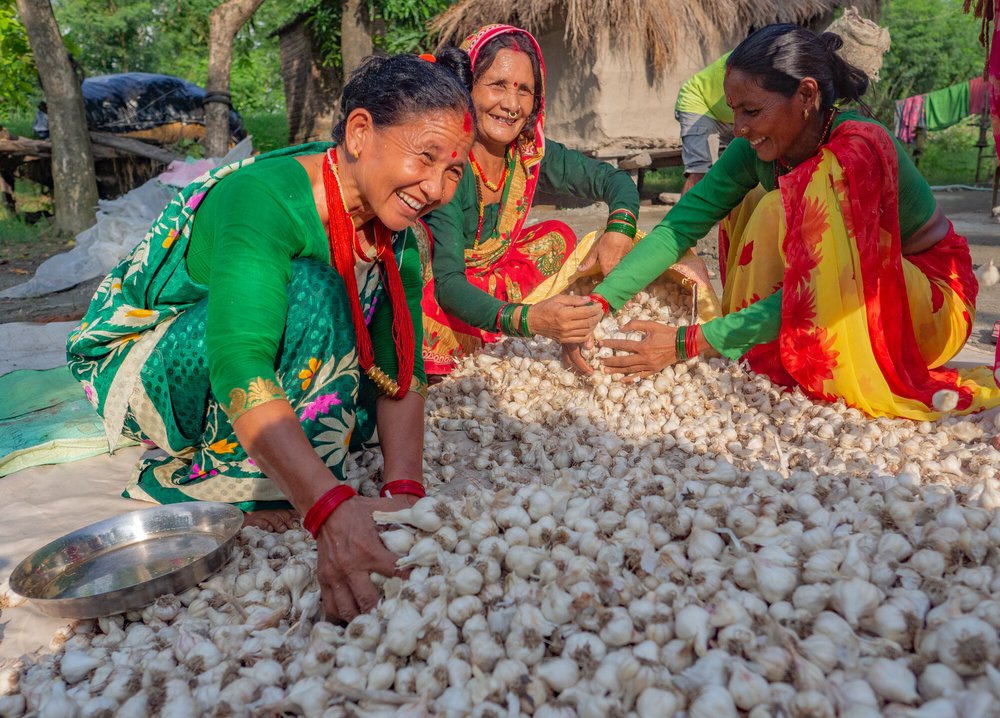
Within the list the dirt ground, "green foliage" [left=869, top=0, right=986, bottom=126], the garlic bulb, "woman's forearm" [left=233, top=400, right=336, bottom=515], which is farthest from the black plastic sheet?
"green foliage" [left=869, top=0, right=986, bottom=126]

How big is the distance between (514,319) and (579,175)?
0.97 metres

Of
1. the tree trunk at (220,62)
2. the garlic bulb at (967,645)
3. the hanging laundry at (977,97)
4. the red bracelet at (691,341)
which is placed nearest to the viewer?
the garlic bulb at (967,645)

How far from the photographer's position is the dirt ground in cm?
439

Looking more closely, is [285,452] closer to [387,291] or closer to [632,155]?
[387,291]

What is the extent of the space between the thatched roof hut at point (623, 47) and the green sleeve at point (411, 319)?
5651 millimetres

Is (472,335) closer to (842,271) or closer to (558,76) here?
(842,271)

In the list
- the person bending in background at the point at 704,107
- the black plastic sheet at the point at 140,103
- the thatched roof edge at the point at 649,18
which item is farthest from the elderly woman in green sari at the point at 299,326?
the black plastic sheet at the point at 140,103

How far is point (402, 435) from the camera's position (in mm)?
1965

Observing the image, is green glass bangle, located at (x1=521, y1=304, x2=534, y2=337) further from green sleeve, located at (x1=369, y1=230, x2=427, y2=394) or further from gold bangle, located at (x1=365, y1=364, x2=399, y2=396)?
gold bangle, located at (x1=365, y1=364, x2=399, y2=396)

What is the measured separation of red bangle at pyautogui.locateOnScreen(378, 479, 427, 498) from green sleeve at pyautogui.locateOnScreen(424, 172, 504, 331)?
94 centimetres

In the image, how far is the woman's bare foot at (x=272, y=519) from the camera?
197 cm

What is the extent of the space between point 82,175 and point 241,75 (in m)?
16.3

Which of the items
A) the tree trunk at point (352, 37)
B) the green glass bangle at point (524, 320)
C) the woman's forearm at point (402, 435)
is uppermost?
the tree trunk at point (352, 37)

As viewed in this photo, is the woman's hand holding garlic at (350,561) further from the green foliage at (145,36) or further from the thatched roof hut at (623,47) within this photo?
the green foliage at (145,36)
